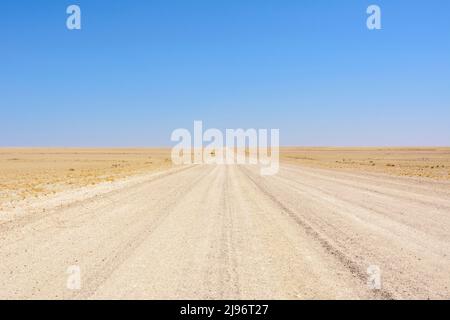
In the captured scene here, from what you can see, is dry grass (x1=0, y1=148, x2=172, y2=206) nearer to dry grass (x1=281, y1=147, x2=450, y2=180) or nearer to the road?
the road

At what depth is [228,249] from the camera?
721 centimetres

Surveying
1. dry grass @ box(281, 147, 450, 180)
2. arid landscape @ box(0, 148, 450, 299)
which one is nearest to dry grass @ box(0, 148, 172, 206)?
arid landscape @ box(0, 148, 450, 299)

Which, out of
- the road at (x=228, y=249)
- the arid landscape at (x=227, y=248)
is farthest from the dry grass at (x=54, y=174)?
the road at (x=228, y=249)

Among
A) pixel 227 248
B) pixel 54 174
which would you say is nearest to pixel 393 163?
pixel 54 174

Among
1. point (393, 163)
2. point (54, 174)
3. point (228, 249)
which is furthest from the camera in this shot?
point (393, 163)

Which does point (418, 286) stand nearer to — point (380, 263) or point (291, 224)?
point (380, 263)

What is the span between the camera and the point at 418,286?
5.27m

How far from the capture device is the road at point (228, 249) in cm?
517

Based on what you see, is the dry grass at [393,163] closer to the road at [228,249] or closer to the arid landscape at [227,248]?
the arid landscape at [227,248]

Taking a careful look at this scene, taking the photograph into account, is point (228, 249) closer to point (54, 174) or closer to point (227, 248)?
point (227, 248)

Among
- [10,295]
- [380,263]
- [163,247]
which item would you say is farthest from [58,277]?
[380,263]

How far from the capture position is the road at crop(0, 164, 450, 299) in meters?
5.17

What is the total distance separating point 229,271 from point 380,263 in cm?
239
